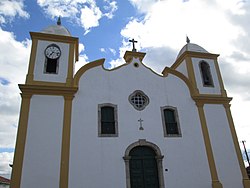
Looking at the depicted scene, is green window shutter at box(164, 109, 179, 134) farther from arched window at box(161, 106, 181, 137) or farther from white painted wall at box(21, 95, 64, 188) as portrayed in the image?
white painted wall at box(21, 95, 64, 188)

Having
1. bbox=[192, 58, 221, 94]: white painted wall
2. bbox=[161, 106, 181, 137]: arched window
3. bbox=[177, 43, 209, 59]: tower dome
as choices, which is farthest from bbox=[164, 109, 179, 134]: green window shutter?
bbox=[177, 43, 209, 59]: tower dome

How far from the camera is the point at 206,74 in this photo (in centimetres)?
1389

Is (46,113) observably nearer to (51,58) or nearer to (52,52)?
(51,58)

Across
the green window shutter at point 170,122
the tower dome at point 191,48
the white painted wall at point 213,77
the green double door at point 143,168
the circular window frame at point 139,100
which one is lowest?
the green double door at point 143,168

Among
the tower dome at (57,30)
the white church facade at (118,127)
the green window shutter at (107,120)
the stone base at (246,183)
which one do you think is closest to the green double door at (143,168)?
the white church facade at (118,127)

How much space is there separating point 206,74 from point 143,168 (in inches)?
300

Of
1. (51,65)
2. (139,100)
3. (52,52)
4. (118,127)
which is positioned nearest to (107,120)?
(118,127)

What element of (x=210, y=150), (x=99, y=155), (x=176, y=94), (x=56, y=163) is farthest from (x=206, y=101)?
(x=56, y=163)

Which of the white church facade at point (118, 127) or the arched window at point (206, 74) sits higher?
the arched window at point (206, 74)

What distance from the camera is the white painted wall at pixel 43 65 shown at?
35.8ft

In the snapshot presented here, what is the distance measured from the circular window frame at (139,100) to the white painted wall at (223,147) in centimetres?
371

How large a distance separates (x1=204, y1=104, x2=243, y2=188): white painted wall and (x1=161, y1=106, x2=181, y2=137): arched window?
77.6 inches

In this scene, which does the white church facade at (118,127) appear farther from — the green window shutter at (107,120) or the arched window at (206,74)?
the arched window at (206,74)

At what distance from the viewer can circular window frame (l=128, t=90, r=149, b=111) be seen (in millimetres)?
11344
